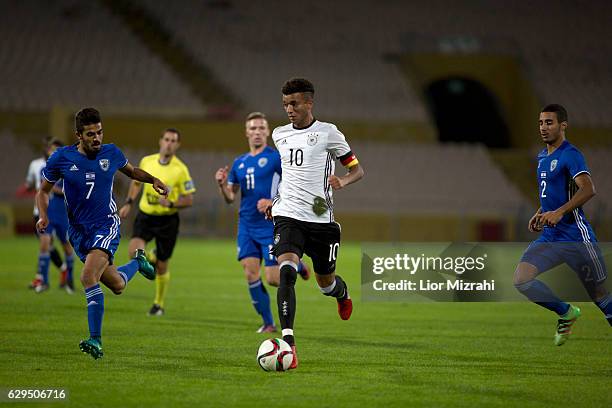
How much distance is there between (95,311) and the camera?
9.14 m

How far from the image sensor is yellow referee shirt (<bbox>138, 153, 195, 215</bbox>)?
13398 mm

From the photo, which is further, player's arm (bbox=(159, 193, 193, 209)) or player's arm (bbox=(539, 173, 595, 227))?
player's arm (bbox=(159, 193, 193, 209))

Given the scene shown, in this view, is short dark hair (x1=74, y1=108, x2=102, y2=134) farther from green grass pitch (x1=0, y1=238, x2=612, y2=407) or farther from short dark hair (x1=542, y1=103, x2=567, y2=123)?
short dark hair (x1=542, y1=103, x2=567, y2=123)

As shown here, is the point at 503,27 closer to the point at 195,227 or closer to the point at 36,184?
the point at 195,227

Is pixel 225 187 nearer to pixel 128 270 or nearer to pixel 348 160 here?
pixel 128 270

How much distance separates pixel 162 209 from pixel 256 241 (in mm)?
2071

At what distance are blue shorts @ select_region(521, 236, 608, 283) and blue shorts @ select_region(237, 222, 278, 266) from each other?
317 cm

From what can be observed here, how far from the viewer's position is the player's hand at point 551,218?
30.5 feet

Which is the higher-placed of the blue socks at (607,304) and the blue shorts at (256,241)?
the blue shorts at (256,241)

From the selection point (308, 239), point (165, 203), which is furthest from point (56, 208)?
point (308, 239)

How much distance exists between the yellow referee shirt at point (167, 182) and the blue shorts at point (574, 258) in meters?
5.22

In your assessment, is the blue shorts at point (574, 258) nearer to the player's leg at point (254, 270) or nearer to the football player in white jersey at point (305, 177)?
the football player in white jersey at point (305, 177)
